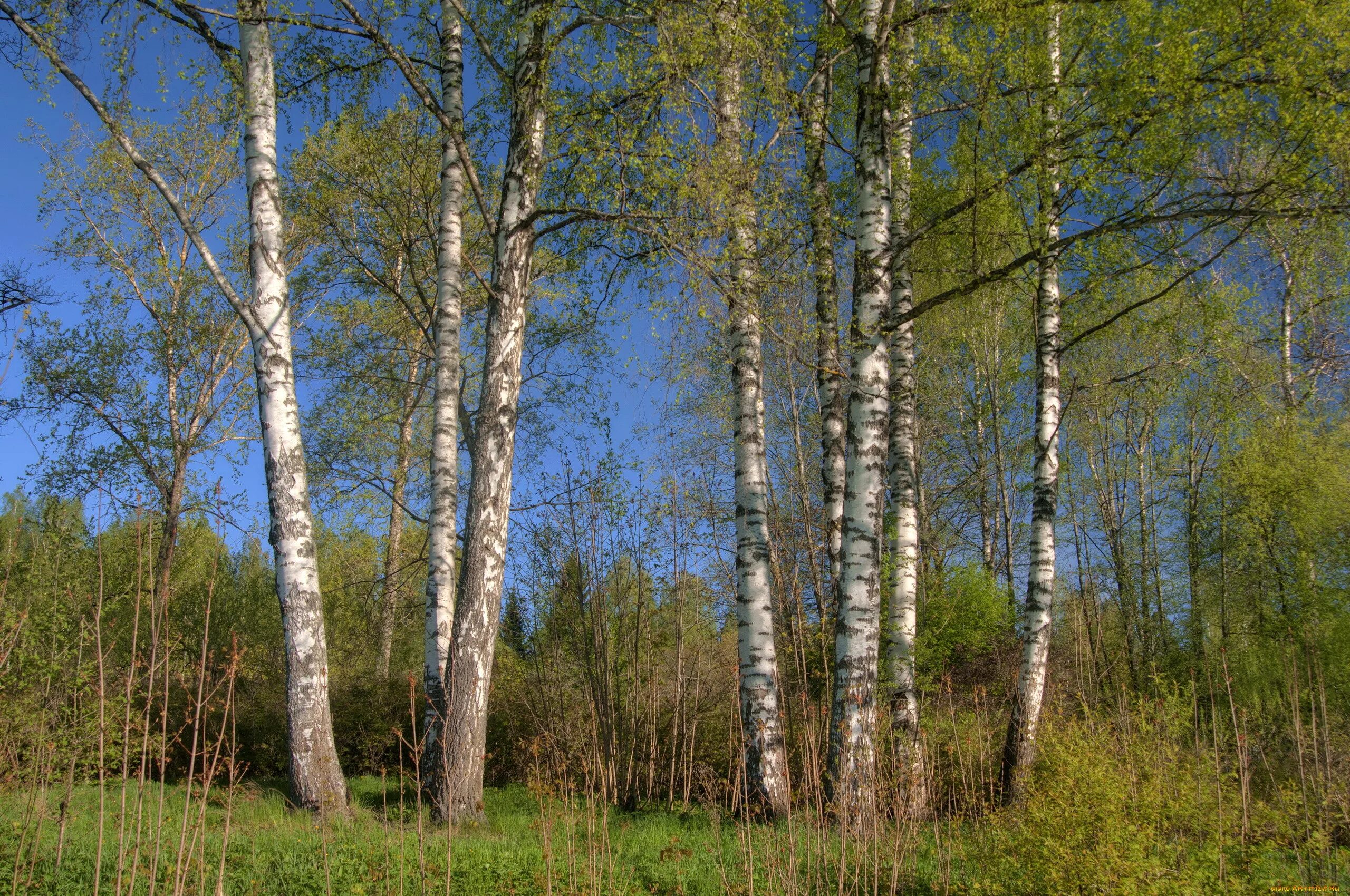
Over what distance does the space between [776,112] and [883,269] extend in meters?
1.91

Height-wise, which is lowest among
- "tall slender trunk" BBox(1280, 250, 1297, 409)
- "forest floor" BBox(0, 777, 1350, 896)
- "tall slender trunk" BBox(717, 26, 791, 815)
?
"forest floor" BBox(0, 777, 1350, 896)

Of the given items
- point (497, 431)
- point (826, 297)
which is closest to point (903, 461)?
point (826, 297)

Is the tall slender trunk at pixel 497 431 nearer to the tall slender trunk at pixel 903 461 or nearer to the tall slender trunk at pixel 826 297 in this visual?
the tall slender trunk at pixel 826 297

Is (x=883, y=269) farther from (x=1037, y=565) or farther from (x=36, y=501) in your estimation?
(x=36, y=501)

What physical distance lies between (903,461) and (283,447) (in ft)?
17.9

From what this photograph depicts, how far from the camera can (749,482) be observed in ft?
23.2

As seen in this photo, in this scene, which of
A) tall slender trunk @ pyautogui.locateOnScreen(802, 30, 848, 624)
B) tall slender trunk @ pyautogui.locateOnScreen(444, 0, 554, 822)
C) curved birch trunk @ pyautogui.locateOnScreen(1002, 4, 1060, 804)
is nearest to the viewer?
tall slender trunk @ pyautogui.locateOnScreen(444, 0, 554, 822)

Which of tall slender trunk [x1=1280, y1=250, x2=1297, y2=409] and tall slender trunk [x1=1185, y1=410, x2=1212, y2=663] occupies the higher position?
tall slender trunk [x1=1280, y1=250, x2=1297, y2=409]

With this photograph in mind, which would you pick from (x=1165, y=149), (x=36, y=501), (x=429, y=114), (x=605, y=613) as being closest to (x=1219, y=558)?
(x=1165, y=149)

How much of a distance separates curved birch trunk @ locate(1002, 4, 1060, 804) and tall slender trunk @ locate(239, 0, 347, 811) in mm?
5736

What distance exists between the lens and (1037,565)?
25.8 ft

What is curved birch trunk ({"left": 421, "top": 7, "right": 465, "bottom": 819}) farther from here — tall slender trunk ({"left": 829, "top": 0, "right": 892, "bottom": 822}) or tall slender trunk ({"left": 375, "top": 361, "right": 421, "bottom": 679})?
tall slender trunk ({"left": 375, "top": 361, "right": 421, "bottom": 679})

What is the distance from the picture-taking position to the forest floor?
13.0ft

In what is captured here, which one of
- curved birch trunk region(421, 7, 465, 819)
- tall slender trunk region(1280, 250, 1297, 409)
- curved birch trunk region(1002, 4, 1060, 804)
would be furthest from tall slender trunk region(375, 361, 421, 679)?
tall slender trunk region(1280, 250, 1297, 409)
